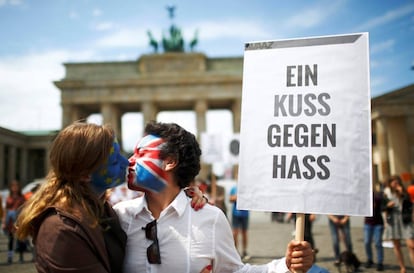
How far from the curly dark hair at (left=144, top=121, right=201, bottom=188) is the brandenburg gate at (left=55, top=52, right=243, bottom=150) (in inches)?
1607

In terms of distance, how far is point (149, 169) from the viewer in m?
2.17

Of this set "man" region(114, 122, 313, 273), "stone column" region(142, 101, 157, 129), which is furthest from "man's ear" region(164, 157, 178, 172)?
"stone column" region(142, 101, 157, 129)

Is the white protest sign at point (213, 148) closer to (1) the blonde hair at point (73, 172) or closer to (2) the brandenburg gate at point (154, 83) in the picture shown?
(1) the blonde hair at point (73, 172)

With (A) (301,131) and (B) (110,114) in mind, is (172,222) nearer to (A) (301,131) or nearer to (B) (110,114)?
(A) (301,131)

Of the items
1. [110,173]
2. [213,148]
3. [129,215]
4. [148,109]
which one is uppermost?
[148,109]

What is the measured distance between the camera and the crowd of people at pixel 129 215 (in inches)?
66.2

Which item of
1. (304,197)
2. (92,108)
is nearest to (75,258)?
(304,197)

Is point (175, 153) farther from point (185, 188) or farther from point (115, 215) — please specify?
point (115, 215)

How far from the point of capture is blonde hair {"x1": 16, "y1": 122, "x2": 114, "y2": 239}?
181 cm

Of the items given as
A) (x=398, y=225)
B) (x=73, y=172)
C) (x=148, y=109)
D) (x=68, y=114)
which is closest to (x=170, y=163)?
(x=73, y=172)

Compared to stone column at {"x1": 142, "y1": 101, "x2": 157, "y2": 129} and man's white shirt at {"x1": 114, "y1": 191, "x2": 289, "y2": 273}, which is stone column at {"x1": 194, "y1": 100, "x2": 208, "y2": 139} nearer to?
stone column at {"x1": 142, "y1": 101, "x2": 157, "y2": 129}

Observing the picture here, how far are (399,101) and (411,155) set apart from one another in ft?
14.6

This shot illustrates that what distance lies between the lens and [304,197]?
2.22 meters

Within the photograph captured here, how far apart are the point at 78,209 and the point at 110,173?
314 millimetres
